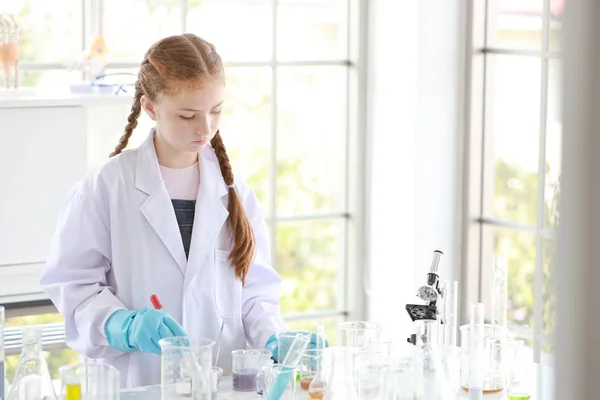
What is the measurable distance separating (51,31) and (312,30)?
38.9 inches

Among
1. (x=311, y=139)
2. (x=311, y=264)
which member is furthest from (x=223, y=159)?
(x=311, y=264)

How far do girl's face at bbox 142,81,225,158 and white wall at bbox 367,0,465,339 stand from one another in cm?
124

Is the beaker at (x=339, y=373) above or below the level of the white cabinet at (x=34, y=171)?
below

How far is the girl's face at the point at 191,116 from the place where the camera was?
193 cm

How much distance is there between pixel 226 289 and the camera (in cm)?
205

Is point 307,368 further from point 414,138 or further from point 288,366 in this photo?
point 414,138

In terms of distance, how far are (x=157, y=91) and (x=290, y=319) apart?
166 cm

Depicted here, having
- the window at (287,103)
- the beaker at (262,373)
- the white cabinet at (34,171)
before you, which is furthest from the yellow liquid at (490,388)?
the window at (287,103)

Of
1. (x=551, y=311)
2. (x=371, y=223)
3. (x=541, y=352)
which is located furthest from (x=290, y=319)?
(x=551, y=311)

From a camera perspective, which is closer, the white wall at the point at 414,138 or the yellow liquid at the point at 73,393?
the yellow liquid at the point at 73,393

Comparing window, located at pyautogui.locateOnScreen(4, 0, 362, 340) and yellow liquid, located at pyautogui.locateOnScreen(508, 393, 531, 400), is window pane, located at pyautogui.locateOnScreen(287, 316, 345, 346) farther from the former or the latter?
yellow liquid, located at pyautogui.locateOnScreen(508, 393, 531, 400)

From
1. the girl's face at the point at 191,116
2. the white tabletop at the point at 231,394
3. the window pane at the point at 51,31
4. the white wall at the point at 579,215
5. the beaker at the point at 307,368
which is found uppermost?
the window pane at the point at 51,31

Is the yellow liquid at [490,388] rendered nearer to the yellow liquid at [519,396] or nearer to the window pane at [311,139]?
the yellow liquid at [519,396]

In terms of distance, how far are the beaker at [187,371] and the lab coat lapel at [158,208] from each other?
0.51 meters
